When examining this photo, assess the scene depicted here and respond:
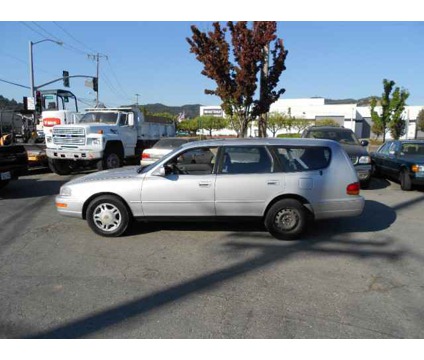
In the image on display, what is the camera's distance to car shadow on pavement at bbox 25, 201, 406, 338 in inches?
126

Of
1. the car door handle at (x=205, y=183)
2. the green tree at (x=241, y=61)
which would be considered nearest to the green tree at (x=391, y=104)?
the green tree at (x=241, y=61)

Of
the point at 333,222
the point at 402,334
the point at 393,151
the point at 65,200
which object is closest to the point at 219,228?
the point at 333,222

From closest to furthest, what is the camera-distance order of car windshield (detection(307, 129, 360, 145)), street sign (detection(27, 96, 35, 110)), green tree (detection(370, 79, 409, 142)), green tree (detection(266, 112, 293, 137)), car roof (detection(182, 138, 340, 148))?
1. car roof (detection(182, 138, 340, 148))
2. car windshield (detection(307, 129, 360, 145))
3. street sign (detection(27, 96, 35, 110))
4. green tree (detection(370, 79, 409, 142))
5. green tree (detection(266, 112, 293, 137))

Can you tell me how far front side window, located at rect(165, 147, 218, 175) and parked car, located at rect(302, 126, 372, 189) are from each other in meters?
5.60

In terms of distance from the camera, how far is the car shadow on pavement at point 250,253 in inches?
126

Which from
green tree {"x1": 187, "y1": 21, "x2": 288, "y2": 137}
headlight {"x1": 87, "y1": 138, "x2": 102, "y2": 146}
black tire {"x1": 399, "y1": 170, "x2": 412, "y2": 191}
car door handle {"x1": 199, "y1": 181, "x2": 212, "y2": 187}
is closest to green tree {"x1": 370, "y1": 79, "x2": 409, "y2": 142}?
green tree {"x1": 187, "y1": 21, "x2": 288, "y2": 137}

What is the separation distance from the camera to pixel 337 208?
18.0ft

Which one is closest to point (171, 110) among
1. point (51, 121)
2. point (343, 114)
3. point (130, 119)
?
point (343, 114)

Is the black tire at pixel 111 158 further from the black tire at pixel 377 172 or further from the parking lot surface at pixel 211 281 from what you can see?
the black tire at pixel 377 172

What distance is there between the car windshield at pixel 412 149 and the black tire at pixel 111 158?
9.51 metres

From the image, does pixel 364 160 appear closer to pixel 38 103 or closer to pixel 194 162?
pixel 194 162

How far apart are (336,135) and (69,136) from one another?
8.88 metres

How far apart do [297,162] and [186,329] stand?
330 cm

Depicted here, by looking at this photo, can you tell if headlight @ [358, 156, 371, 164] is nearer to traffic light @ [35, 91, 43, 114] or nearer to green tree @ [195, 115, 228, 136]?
traffic light @ [35, 91, 43, 114]
